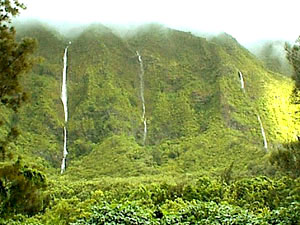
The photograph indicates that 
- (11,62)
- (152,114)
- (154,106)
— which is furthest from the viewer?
(154,106)

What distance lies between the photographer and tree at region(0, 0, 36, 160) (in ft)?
35.5

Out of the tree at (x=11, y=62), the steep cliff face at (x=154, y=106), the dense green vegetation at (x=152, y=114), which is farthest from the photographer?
the steep cliff face at (x=154, y=106)

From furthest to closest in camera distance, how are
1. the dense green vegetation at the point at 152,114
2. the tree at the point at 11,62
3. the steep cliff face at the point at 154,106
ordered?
the steep cliff face at the point at 154,106, the dense green vegetation at the point at 152,114, the tree at the point at 11,62

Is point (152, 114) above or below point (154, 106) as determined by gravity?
below

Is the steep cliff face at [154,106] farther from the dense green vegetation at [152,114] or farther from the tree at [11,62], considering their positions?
the tree at [11,62]

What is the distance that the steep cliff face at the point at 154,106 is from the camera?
A: 234ft

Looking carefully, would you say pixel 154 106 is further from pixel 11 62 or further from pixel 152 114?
pixel 11 62

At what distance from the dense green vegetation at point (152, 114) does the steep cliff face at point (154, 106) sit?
0.79 ft

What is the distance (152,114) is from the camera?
89938 mm

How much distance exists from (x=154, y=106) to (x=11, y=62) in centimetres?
8153

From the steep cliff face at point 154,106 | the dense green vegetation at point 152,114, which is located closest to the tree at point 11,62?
the dense green vegetation at point 152,114

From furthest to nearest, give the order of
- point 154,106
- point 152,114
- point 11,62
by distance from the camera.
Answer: point 154,106, point 152,114, point 11,62

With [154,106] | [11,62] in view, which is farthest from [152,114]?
[11,62]

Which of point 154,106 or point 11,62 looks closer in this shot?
point 11,62
